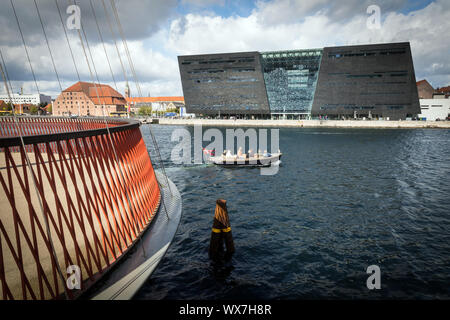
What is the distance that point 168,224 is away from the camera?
10.2 m

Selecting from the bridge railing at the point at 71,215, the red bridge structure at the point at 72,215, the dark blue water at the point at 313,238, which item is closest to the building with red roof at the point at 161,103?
the dark blue water at the point at 313,238

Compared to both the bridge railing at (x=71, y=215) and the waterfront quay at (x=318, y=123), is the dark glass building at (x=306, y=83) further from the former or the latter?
the bridge railing at (x=71, y=215)

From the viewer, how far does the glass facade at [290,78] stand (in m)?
101

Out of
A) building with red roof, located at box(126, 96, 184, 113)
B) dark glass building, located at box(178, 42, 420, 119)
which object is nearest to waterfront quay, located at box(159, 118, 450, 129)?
dark glass building, located at box(178, 42, 420, 119)

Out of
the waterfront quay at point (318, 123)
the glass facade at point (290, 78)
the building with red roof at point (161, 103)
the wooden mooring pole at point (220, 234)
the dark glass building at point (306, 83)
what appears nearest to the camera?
the wooden mooring pole at point (220, 234)

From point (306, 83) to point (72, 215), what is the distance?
10816cm

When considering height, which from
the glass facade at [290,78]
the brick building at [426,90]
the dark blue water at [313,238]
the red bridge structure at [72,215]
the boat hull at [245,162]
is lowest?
the dark blue water at [313,238]

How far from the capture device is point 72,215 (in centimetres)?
757

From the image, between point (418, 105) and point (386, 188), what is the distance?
94109 millimetres

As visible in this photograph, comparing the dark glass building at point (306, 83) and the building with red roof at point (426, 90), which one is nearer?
the dark glass building at point (306, 83)

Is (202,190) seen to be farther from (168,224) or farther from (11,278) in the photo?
(11,278)
